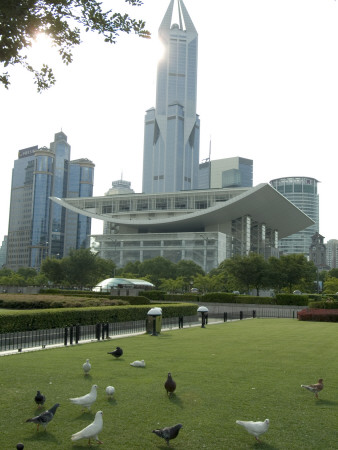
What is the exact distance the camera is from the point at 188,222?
3383 inches

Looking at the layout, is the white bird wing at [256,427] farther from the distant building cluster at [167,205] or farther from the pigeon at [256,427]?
the distant building cluster at [167,205]

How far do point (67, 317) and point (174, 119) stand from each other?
485 feet

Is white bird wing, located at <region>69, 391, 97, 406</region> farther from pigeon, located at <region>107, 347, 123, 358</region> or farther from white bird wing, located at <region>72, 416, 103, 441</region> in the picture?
pigeon, located at <region>107, 347, 123, 358</region>

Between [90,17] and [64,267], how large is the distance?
57698 mm

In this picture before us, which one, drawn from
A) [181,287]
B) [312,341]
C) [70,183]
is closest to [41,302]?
[312,341]

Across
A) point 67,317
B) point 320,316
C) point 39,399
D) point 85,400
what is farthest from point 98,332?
point 320,316

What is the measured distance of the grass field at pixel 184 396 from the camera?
6086 millimetres

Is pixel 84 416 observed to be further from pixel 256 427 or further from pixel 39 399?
pixel 256 427

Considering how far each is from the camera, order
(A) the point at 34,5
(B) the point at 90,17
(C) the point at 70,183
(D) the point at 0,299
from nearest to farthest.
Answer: (A) the point at 34,5, (B) the point at 90,17, (D) the point at 0,299, (C) the point at 70,183

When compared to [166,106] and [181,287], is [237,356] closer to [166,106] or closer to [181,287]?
[181,287]

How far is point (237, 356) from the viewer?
40.8 feet

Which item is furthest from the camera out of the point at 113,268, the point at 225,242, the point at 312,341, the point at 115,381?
the point at 225,242

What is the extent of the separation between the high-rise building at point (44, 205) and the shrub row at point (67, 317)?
5012 inches

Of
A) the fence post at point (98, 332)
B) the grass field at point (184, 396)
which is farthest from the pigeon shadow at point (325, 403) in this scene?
the fence post at point (98, 332)
